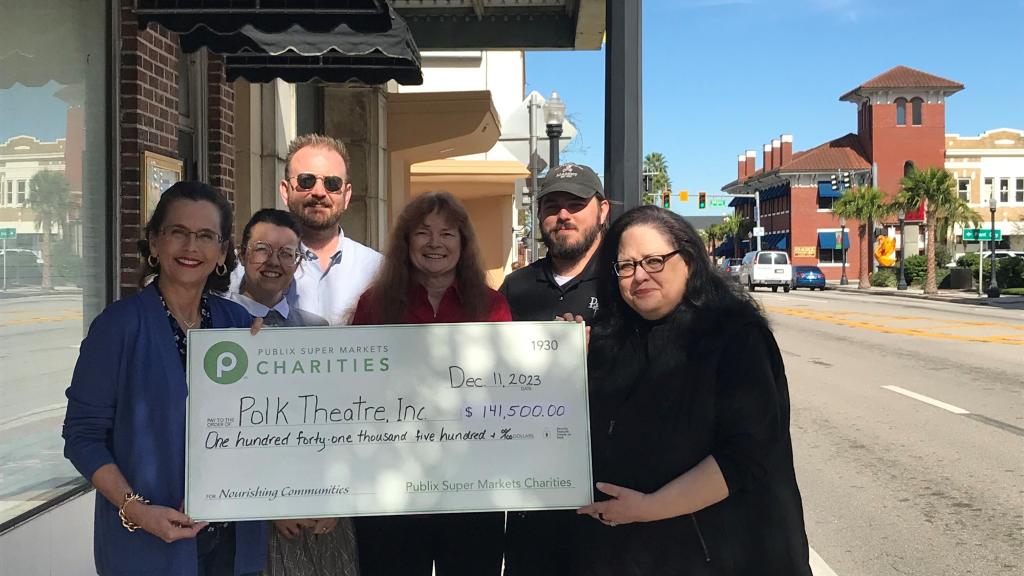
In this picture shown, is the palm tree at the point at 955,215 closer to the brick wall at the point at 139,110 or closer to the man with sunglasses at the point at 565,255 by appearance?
the brick wall at the point at 139,110

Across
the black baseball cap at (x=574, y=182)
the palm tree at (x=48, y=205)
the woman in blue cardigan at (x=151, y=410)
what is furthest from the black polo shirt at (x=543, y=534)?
the palm tree at (x=48, y=205)

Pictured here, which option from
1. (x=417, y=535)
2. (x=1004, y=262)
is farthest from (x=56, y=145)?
(x=1004, y=262)

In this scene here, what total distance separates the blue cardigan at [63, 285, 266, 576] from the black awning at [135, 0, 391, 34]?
106 inches

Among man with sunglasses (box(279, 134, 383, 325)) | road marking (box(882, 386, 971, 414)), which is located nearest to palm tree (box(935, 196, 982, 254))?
road marking (box(882, 386, 971, 414))

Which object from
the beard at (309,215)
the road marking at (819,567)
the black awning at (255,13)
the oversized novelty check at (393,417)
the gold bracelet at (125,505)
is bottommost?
the road marking at (819,567)

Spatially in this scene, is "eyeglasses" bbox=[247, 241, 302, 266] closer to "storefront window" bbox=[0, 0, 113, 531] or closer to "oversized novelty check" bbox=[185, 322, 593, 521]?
"oversized novelty check" bbox=[185, 322, 593, 521]

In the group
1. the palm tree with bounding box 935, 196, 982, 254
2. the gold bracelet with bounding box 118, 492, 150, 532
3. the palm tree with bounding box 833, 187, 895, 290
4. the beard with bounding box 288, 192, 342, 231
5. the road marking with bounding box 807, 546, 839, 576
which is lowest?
the road marking with bounding box 807, 546, 839, 576

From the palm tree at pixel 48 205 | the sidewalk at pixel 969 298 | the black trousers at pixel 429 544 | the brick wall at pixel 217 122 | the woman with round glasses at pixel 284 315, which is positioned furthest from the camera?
the sidewalk at pixel 969 298

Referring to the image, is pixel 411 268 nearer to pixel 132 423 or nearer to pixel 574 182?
pixel 574 182

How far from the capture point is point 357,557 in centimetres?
314

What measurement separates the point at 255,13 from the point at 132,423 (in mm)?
3026

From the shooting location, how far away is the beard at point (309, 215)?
3.92 m

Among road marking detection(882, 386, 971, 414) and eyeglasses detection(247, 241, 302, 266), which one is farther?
road marking detection(882, 386, 971, 414)

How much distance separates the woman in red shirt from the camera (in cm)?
314
